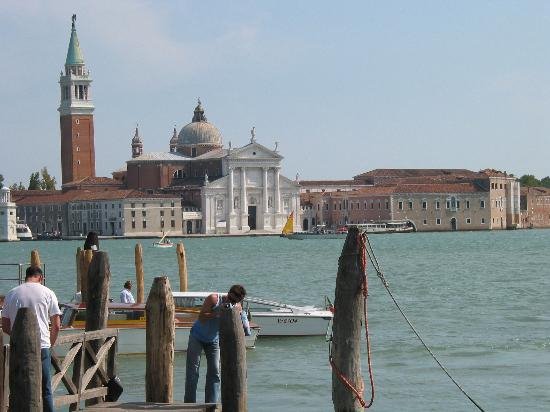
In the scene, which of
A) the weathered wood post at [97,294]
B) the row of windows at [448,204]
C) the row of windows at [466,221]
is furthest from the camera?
the row of windows at [466,221]

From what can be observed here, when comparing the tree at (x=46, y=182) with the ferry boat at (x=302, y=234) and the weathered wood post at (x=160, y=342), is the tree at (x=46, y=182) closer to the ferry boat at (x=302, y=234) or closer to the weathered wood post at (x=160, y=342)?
the ferry boat at (x=302, y=234)

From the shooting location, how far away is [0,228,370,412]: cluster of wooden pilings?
755 centimetres

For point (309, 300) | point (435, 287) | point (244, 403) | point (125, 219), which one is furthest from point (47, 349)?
point (125, 219)

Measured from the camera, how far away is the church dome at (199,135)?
352 ft

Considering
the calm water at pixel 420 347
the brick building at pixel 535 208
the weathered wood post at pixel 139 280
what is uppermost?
the brick building at pixel 535 208

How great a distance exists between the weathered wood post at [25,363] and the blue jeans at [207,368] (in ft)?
6.78

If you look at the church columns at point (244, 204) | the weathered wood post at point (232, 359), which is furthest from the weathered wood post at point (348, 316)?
the church columns at point (244, 204)

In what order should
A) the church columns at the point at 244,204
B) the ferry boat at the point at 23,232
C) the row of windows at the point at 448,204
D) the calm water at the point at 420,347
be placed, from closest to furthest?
the calm water at the point at 420,347
the church columns at the point at 244,204
the ferry boat at the point at 23,232
the row of windows at the point at 448,204

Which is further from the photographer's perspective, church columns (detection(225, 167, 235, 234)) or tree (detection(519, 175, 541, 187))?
tree (detection(519, 175, 541, 187))

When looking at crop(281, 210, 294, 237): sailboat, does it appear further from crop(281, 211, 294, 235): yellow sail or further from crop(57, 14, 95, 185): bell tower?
crop(57, 14, 95, 185): bell tower

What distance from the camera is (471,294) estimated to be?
29.3 m

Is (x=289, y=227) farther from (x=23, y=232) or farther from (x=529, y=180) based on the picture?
(x=529, y=180)

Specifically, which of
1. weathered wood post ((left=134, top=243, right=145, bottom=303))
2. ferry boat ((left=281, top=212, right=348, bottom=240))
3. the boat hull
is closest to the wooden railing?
the boat hull

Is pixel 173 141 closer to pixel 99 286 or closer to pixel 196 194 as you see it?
pixel 196 194
